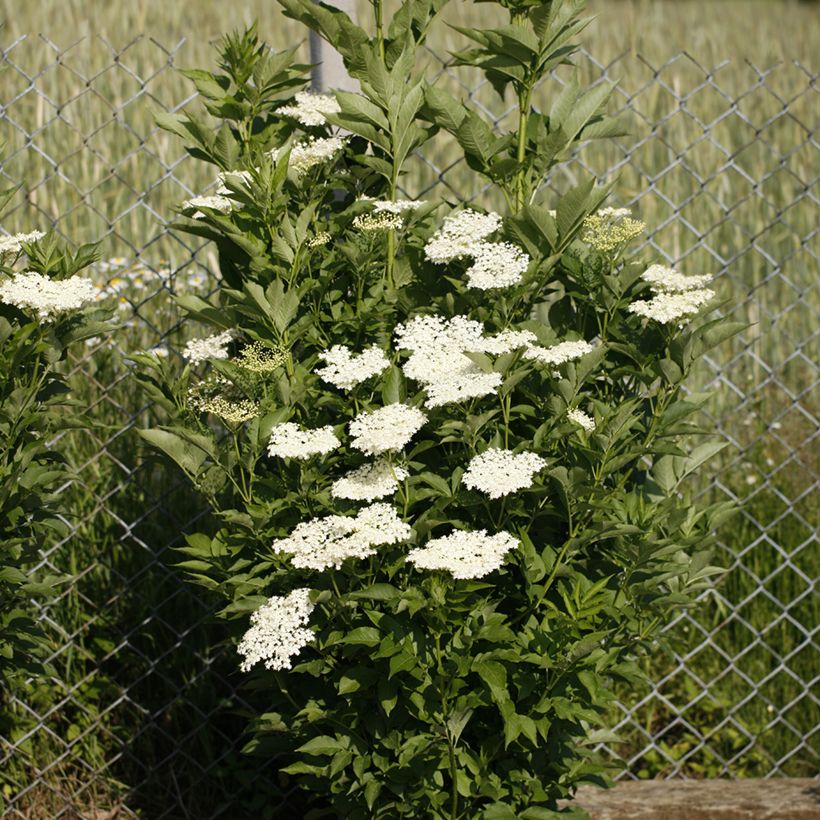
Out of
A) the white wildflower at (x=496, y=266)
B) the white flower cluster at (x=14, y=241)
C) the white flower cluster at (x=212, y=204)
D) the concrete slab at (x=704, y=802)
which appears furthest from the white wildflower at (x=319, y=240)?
the concrete slab at (x=704, y=802)

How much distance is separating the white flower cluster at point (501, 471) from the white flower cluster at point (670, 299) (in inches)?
13.4

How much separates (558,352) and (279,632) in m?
0.64

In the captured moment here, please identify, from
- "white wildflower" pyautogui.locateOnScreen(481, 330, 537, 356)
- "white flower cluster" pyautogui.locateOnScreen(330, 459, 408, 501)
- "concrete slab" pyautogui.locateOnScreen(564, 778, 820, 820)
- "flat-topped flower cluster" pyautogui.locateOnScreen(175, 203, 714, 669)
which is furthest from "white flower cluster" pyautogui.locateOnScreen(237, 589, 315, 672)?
"concrete slab" pyautogui.locateOnScreen(564, 778, 820, 820)

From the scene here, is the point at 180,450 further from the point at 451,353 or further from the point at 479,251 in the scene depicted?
the point at 479,251

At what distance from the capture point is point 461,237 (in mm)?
2008

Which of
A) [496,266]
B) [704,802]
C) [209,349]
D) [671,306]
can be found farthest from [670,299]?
[704,802]

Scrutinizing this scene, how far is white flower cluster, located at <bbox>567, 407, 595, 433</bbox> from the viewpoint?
195 cm

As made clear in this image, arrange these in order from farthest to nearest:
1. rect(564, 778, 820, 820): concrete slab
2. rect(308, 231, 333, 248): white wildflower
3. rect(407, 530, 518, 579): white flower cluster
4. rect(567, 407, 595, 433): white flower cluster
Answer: rect(564, 778, 820, 820): concrete slab → rect(308, 231, 333, 248): white wildflower → rect(567, 407, 595, 433): white flower cluster → rect(407, 530, 518, 579): white flower cluster

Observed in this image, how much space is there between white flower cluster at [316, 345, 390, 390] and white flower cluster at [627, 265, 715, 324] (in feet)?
1.49

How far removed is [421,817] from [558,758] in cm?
28

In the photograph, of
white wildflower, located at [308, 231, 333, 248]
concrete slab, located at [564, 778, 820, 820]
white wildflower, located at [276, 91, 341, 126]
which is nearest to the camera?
white wildflower, located at [308, 231, 333, 248]

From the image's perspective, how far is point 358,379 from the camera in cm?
190

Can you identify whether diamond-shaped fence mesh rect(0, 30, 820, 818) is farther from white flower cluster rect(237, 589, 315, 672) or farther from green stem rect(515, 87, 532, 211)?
white flower cluster rect(237, 589, 315, 672)

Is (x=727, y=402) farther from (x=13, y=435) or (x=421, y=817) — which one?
(x=13, y=435)
